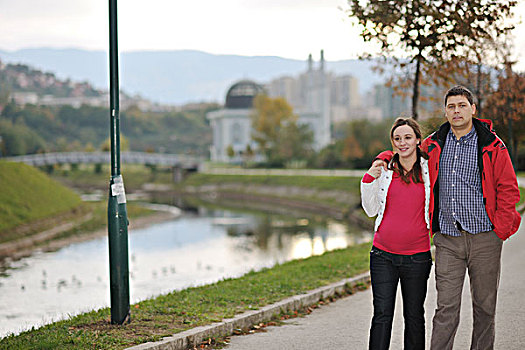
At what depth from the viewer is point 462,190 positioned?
15.5ft

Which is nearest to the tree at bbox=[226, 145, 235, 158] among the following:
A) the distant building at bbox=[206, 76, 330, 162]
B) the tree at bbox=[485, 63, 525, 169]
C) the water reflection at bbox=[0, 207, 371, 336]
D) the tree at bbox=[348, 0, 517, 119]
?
the distant building at bbox=[206, 76, 330, 162]

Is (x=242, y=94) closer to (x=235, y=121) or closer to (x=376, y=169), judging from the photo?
(x=235, y=121)

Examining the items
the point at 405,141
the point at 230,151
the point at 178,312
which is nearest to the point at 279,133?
the point at 230,151

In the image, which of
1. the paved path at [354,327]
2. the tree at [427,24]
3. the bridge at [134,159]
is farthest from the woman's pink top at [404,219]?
the bridge at [134,159]

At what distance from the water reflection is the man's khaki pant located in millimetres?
5788

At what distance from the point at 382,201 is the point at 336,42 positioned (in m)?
9.48

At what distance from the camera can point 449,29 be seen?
13430 millimetres

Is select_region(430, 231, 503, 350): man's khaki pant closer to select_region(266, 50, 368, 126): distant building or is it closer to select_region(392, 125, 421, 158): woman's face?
select_region(392, 125, 421, 158): woman's face

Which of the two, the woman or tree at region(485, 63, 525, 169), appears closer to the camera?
the woman

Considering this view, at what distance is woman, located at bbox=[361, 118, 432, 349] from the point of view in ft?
15.5

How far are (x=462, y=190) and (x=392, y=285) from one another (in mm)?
855

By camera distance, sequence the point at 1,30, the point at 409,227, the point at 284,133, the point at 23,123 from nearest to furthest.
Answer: the point at 409,227 → the point at 1,30 → the point at 23,123 → the point at 284,133

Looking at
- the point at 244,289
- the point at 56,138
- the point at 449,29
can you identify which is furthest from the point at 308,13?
the point at 56,138

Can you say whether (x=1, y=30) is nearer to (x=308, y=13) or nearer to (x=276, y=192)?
(x=308, y=13)
